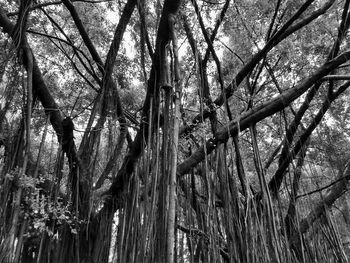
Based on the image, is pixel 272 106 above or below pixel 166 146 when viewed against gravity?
above

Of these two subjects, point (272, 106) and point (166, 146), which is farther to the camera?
point (272, 106)

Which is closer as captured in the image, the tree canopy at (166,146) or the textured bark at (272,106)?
the tree canopy at (166,146)

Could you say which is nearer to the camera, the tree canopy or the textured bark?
the tree canopy

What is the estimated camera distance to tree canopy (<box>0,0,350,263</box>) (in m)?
1.66

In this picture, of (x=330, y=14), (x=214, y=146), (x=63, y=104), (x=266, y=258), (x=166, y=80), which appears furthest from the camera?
(x=63, y=104)

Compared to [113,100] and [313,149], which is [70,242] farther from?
[313,149]

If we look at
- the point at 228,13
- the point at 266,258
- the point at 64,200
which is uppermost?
the point at 228,13

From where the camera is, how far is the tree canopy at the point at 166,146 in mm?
1657

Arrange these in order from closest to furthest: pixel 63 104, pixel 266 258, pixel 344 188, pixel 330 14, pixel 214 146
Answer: pixel 266 258 → pixel 214 146 → pixel 344 188 → pixel 330 14 → pixel 63 104

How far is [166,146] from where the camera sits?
4.55 feet

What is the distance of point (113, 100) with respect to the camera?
2.27 metres

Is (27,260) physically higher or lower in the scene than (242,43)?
lower

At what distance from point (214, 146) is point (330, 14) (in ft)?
6.51

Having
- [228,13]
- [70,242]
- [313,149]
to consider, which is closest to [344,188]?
[313,149]
